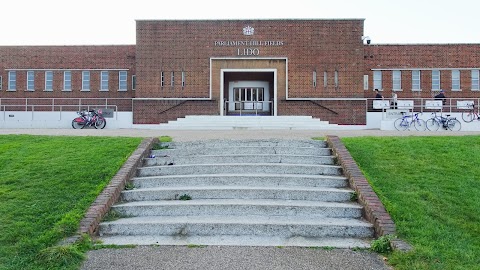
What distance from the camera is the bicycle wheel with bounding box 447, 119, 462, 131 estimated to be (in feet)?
81.7

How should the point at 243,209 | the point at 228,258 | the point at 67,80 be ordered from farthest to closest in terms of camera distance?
the point at 67,80 < the point at 243,209 < the point at 228,258

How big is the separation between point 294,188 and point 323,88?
23.6m

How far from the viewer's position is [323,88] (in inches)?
1211

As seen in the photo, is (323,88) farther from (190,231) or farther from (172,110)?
(190,231)

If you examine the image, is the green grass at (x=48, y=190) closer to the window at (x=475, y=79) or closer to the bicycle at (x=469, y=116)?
the bicycle at (x=469, y=116)

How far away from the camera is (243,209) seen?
7195 mm

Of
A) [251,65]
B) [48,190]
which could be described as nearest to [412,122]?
[251,65]

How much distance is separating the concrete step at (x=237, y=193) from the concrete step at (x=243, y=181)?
356 millimetres

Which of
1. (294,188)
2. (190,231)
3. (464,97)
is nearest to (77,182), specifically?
(190,231)

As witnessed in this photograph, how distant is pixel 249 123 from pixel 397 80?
14.7m

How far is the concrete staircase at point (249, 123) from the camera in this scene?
26047 mm

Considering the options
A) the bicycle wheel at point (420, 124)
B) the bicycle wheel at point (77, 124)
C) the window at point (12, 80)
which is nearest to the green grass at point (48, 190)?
the bicycle wheel at point (77, 124)

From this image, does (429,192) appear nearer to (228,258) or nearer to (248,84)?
(228,258)

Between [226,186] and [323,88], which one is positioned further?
[323,88]
